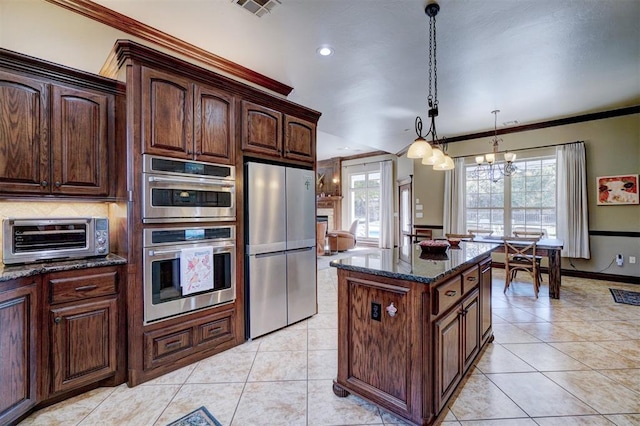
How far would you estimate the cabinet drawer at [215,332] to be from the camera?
2448 millimetres

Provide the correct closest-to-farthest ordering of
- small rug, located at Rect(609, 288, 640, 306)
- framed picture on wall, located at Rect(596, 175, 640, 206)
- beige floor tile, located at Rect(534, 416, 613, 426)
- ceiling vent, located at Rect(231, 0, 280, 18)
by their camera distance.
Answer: beige floor tile, located at Rect(534, 416, 613, 426) → ceiling vent, located at Rect(231, 0, 280, 18) → small rug, located at Rect(609, 288, 640, 306) → framed picture on wall, located at Rect(596, 175, 640, 206)

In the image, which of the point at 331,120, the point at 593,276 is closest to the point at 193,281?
the point at 331,120

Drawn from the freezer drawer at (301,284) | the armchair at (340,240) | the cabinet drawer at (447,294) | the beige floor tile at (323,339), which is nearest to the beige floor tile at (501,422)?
the cabinet drawer at (447,294)

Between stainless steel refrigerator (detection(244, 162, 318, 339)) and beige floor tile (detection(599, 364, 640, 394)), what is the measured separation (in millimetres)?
2578

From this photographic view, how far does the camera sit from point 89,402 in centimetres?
194

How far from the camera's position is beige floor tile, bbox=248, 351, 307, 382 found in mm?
2234

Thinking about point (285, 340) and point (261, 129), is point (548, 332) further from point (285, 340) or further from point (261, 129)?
point (261, 129)

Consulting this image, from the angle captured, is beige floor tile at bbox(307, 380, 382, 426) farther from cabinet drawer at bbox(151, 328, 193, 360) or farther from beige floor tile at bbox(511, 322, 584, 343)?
beige floor tile at bbox(511, 322, 584, 343)

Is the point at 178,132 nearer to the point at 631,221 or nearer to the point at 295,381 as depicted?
the point at 295,381

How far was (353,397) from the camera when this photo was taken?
1.99 m

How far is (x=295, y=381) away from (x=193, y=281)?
110 cm

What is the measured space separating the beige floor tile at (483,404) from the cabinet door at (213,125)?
252cm

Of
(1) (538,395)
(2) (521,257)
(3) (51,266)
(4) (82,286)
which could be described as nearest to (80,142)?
(3) (51,266)

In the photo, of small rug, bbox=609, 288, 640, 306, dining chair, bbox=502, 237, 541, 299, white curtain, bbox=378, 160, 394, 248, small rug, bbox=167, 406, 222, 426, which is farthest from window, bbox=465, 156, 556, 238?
small rug, bbox=167, 406, 222, 426
